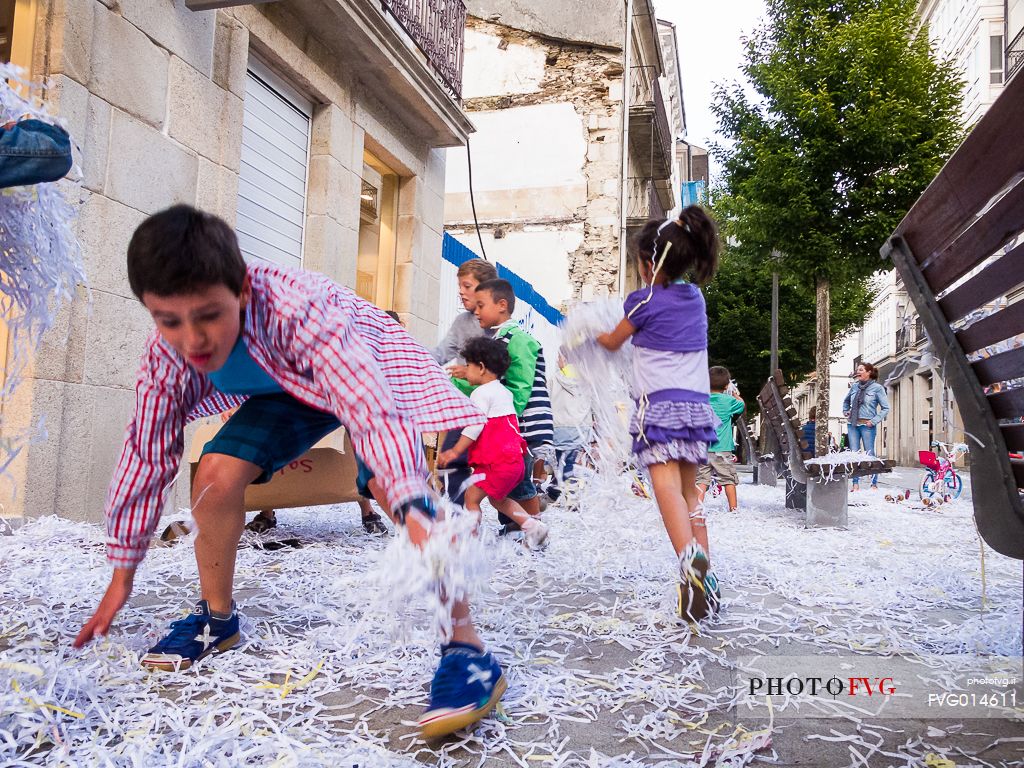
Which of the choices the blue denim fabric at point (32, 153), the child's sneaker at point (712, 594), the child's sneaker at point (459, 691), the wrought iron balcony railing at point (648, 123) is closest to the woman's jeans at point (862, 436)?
the child's sneaker at point (712, 594)

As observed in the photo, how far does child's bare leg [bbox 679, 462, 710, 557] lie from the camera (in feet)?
10.7

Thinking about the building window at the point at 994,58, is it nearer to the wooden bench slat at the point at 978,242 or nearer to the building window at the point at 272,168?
the building window at the point at 272,168

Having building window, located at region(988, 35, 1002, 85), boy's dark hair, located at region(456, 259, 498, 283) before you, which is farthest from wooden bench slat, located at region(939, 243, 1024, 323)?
building window, located at region(988, 35, 1002, 85)

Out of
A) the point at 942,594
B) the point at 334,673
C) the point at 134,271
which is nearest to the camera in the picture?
the point at 134,271

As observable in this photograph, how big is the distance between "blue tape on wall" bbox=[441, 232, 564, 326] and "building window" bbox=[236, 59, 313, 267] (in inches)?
110

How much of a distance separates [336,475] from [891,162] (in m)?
14.4

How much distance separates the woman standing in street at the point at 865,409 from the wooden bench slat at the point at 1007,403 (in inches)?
396

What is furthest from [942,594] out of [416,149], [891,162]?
[891,162]

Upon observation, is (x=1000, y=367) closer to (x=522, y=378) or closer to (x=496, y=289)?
(x=522, y=378)

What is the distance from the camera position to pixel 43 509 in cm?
463

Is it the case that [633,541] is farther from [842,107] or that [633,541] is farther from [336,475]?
Answer: [842,107]

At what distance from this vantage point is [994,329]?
1.99 meters

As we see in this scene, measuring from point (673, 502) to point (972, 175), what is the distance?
1688 millimetres

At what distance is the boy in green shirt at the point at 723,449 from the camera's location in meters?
7.86
